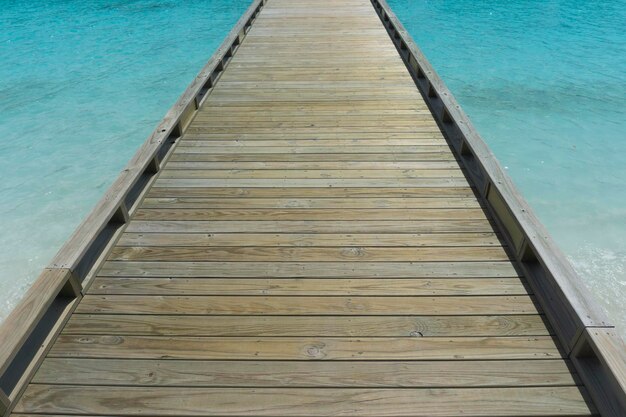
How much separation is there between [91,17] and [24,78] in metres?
6.23

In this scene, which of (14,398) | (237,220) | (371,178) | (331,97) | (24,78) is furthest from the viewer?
(24,78)

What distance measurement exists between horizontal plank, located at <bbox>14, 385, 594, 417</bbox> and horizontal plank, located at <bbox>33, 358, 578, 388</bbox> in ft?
0.11

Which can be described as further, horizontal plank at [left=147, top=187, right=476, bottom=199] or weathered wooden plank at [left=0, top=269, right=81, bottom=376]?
horizontal plank at [left=147, top=187, right=476, bottom=199]

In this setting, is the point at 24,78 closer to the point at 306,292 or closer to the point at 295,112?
the point at 295,112

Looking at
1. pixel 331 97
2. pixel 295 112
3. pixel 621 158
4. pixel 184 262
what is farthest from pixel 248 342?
pixel 621 158

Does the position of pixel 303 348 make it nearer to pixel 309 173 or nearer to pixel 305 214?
pixel 305 214

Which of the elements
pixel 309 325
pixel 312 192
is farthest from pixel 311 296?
pixel 312 192

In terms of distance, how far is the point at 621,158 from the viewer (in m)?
7.84

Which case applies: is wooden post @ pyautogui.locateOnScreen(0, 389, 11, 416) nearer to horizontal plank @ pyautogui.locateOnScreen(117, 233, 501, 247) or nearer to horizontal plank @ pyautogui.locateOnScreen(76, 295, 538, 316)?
horizontal plank @ pyautogui.locateOnScreen(76, 295, 538, 316)

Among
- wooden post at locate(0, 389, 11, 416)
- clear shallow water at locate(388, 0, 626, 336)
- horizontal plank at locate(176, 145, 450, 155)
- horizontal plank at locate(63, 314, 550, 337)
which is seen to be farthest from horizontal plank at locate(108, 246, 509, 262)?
clear shallow water at locate(388, 0, 626, 336)

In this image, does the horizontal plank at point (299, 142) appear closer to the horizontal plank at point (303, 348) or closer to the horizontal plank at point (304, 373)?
the horizontal plank at point (303, 348)

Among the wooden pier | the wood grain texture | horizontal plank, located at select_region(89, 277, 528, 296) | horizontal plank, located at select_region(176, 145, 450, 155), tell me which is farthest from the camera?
horizontal plank, located at select_region(176, 145, 450, 155)

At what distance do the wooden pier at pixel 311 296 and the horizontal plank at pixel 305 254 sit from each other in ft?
0.04

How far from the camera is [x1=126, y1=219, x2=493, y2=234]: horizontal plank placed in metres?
3.10
